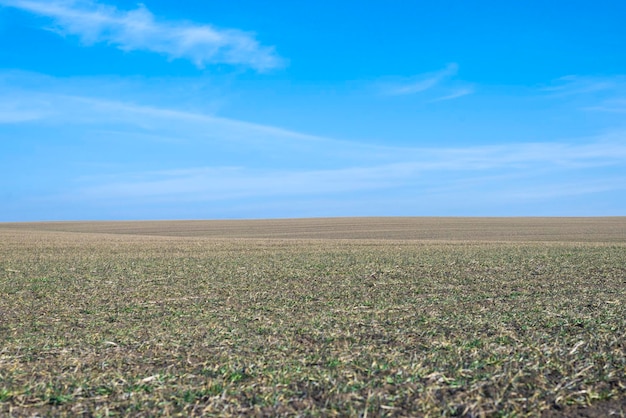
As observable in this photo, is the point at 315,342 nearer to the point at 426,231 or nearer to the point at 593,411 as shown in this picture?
the point at 593,411

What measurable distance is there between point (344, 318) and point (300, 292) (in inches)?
148

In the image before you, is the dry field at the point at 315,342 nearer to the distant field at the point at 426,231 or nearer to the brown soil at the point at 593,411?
the brown soil at the point at 593,411

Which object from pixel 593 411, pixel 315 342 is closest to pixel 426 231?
pixel 315 342

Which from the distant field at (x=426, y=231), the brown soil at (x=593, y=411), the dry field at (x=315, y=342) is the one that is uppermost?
the distant field at (x=426, y=231)

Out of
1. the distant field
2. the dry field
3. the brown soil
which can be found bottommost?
the brown soil

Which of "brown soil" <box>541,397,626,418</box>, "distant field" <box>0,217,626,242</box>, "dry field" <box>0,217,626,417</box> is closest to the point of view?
"brown soil" <box>541,397,626,418</box>

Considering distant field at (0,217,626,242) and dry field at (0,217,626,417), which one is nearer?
dry field at (0,217,626,417)

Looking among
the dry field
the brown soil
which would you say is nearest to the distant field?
the dry field

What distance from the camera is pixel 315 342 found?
29.9 feet

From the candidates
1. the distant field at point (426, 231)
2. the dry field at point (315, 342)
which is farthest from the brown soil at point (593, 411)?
the distant field at point (426, 231)

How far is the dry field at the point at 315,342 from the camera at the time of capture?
21.0ft

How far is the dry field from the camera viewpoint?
21.0 ft

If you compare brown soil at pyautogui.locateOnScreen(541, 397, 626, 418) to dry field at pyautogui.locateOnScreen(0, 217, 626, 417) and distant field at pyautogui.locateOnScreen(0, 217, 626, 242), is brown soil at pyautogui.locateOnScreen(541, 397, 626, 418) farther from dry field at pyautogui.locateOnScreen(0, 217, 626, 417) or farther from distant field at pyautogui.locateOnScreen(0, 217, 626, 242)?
distant field at pyautogui.locateOnScreen(0, 217, 626, 242)

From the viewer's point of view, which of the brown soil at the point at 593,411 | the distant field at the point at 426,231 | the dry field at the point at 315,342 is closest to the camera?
the brown soil at the point at 593,411
